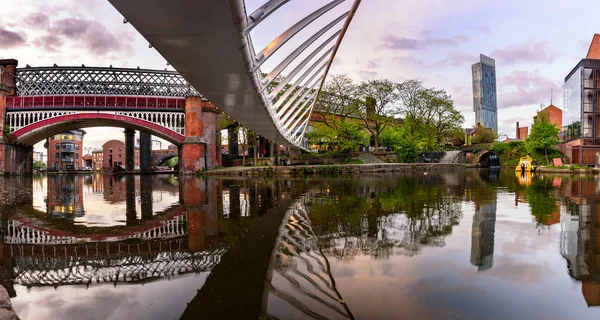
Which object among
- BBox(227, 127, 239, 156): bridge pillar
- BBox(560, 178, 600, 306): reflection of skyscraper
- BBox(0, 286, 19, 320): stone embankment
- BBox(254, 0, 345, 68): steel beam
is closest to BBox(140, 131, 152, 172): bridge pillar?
BBox(227, 127, 239, 156): bridge pillar

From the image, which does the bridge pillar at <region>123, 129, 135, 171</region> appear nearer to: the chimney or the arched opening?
the chimney

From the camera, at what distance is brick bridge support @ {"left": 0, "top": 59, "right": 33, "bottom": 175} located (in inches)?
1463

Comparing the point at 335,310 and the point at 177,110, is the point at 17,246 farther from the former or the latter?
the point at 177,110

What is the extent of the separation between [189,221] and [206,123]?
34307 millimetres

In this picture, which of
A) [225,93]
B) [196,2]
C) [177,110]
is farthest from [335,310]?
[177,110]

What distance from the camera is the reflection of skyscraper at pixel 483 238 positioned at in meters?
4.65

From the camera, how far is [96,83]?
140 ft

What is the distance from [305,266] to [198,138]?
36.2 metres

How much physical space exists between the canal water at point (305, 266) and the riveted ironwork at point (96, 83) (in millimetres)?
37831

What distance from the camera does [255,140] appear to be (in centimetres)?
4009

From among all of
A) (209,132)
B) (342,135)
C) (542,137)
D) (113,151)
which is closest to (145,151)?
(209,132)

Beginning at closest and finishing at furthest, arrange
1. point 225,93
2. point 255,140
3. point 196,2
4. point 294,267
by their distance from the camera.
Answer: point 294,267, point 196,2, point 225,93, point 255,140

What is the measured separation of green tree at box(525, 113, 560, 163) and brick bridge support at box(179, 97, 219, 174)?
4022 centimetres

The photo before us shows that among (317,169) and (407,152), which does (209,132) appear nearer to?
(317,169)
